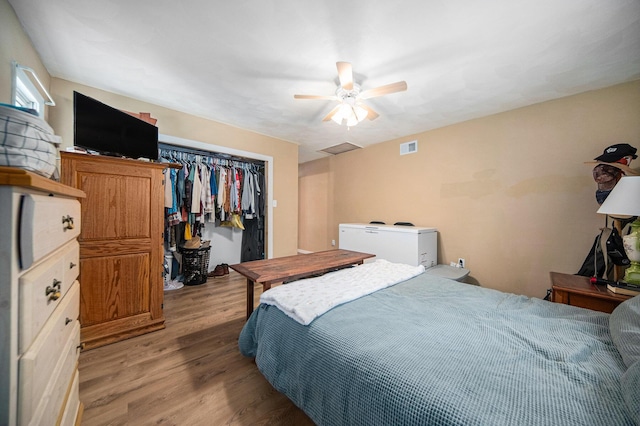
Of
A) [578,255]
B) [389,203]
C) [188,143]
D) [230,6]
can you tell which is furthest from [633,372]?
[188,143]

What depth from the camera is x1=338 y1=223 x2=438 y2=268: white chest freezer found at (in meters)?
2.90

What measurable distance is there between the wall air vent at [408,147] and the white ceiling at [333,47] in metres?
0.97

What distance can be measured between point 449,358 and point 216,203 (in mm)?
3452

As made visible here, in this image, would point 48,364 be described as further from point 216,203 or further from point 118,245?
→ point 216,203

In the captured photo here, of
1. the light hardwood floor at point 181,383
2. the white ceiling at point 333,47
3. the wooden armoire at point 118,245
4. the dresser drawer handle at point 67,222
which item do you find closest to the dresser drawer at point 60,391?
the light hardwood floor at point 181,383

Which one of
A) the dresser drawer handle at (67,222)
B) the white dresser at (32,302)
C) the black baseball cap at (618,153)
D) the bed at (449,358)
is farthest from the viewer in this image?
the black baseball cap at (618,153)

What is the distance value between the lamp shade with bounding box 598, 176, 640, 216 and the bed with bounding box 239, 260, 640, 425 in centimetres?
84

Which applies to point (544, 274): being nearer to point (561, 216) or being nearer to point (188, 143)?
point (561, 216)

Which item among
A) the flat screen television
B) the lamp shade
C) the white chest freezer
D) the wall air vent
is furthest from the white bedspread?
the wall air vent

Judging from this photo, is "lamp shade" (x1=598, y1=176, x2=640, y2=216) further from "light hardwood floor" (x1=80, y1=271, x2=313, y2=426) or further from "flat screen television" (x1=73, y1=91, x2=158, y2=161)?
"flat screen television" (x1=73, y1=91, x2=158, y2=161)

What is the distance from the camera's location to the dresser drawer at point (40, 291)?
1.74 ft

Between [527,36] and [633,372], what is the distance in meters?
2.02

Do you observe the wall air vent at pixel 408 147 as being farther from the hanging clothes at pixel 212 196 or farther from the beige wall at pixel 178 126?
the hanging clothes at pixel 212 196

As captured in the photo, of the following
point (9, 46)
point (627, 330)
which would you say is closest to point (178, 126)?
point (9, 46)
